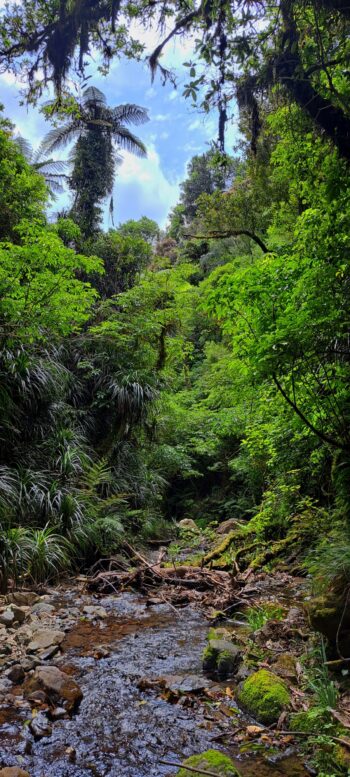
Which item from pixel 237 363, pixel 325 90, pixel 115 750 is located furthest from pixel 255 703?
pixel 325 90

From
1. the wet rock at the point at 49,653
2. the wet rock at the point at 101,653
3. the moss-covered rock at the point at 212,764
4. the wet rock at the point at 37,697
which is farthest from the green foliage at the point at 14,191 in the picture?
the moss-covered rock at the point at 212,764

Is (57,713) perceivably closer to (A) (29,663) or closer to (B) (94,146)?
(A) (29,663)

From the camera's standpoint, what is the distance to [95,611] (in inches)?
214

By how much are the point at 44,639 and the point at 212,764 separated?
2456 mm

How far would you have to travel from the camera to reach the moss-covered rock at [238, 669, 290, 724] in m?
3.10

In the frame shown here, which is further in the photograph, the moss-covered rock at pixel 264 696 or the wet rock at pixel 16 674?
the wet rock at pixel 16 674

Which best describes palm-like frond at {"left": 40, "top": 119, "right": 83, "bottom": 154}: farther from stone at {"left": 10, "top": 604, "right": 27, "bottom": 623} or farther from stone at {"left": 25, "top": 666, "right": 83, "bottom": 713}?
stone at {"left": 25, "top": 666, "right": 83, "bottom": 713}

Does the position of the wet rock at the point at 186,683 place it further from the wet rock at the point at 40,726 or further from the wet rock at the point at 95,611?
the wet rock at the point at 95,611

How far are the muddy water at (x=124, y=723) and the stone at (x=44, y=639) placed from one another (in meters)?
0.10

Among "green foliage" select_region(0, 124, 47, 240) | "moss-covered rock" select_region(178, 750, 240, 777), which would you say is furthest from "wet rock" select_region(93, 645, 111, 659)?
"green foliage" select_region(0, 124, 47, 240)

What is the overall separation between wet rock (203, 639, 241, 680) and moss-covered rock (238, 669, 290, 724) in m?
0.42

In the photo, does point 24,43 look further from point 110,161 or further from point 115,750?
point 110,161

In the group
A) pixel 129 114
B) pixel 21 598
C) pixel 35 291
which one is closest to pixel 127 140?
pixel 129 114

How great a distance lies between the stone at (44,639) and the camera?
4242 mm
